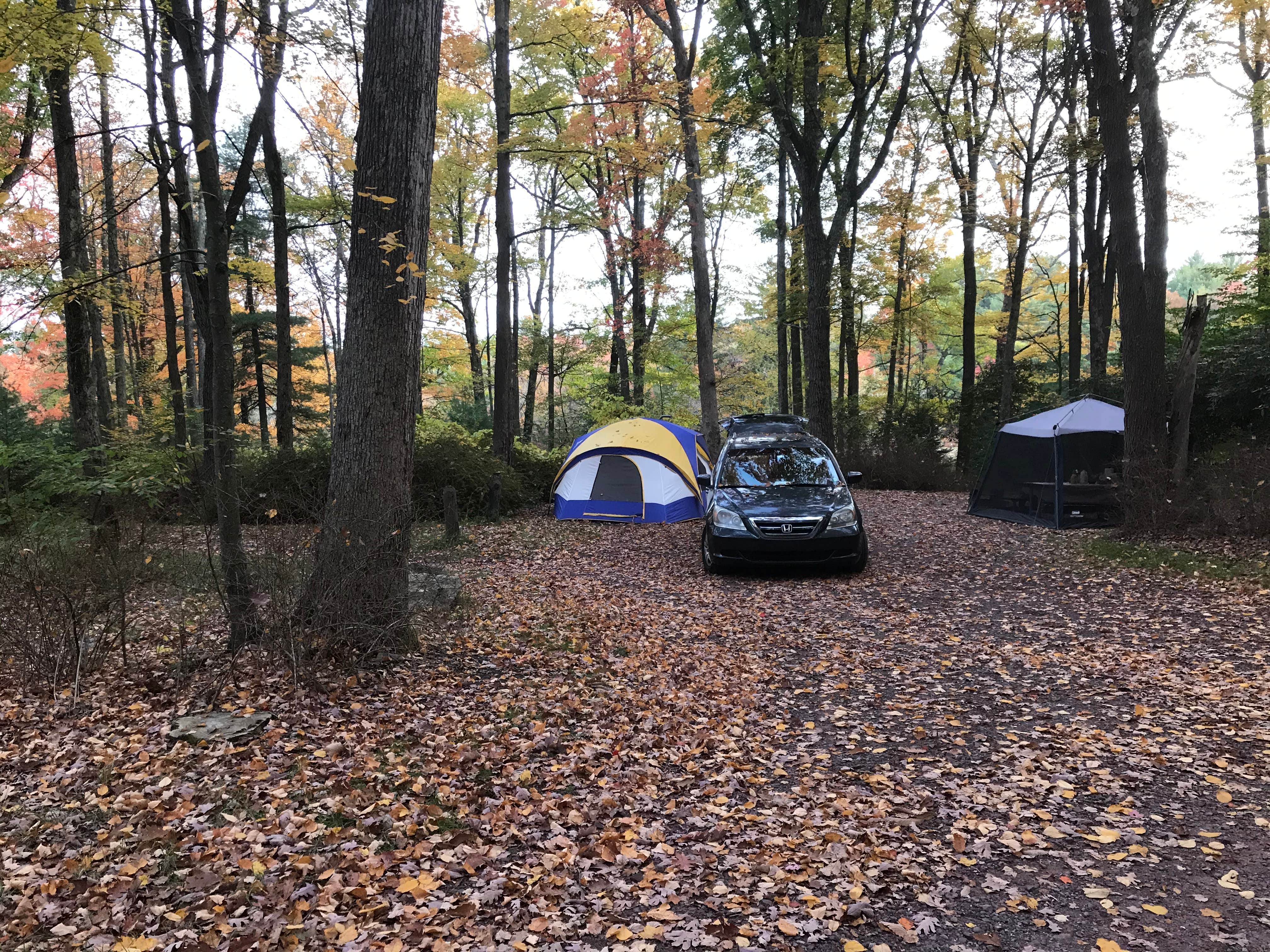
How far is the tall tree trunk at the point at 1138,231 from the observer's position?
A: 9695mm

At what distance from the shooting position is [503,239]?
13.7 m

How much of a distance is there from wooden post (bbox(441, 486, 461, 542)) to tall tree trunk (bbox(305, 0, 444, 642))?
543 centimetres

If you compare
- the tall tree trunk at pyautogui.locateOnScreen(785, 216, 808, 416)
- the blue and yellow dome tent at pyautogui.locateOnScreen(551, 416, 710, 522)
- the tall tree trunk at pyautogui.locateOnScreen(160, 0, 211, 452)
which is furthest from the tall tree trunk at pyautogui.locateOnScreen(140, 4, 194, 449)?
the tall tree trunk at pyautogui.locateOnScreen(785, 216, 808, 416)

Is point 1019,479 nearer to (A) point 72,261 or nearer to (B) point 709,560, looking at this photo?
(B) point 709,560

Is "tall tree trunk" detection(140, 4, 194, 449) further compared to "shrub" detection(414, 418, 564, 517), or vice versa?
"shrub" detection(414, 418, 564, 517)

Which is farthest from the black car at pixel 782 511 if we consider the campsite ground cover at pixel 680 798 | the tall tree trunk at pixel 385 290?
the tall tree trunk at pixel 385 290

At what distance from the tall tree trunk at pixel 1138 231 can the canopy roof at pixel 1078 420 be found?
1.12 m

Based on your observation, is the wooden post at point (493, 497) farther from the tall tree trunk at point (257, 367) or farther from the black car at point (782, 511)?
the tall tree trunk at point (257, 367)

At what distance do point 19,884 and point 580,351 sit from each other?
2301 centimetres

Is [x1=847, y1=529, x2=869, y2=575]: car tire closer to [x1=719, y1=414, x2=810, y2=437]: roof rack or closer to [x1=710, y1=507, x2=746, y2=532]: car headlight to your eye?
[x1=710, y1=507, x2=746, y2=532]: car headlight

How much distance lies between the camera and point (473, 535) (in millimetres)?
11266

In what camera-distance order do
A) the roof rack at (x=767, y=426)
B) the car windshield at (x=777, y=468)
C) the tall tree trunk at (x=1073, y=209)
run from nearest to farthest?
the car windshield at (x=777, y=468), the roof rack at (x=767, y=426), the tall tree trunk at (x=1073, y=209)

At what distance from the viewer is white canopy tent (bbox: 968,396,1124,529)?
1116 centimetres

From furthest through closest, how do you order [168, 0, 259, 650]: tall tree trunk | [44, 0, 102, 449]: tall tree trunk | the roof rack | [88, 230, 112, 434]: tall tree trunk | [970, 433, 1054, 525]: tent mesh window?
[88, 230, 112, 434]: tall tree trunk → [970, 433, 1054, 525]: tent mesh window → the roof rack → [44, 0, 102, 449]: tall tree trunk → [168, 0, 259, 650]: tall tree trunk
